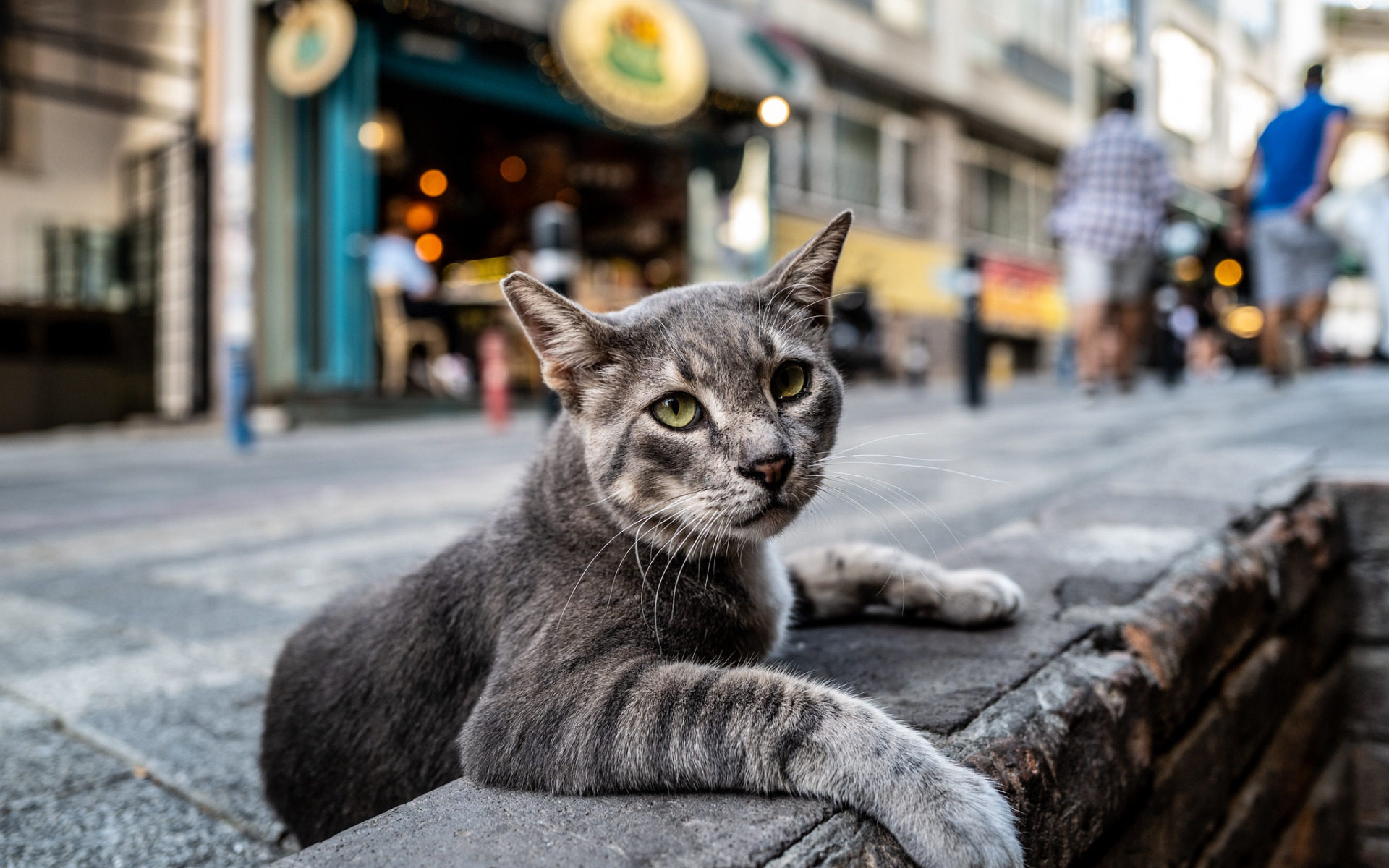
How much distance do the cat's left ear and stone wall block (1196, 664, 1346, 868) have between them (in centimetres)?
146

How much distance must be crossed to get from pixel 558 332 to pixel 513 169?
11.8m

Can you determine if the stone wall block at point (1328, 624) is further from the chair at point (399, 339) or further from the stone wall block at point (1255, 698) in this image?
the chair at point (399, 339)

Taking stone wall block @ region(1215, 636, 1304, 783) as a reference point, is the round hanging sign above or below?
above

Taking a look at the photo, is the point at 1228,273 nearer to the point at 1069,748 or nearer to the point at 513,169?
the point at 513,169

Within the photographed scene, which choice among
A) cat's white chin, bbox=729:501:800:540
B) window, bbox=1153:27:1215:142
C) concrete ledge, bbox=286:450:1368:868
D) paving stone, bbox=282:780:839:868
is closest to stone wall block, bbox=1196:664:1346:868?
concrete ledge, bbox=286:450:1368:868

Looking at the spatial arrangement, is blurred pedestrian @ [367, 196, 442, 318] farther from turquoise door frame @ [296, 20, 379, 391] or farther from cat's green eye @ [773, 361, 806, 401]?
cat's green eye @ [773, 361, 806, 401]

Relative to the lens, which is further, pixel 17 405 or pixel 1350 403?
pixel 17 405

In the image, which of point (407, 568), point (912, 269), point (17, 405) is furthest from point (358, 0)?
point (912, 269)

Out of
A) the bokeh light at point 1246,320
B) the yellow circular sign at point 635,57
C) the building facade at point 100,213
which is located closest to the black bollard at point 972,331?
the yellow circular sign at point 635,57

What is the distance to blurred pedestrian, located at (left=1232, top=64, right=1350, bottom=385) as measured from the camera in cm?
723

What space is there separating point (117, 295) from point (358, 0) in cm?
455

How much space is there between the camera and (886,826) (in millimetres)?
1142

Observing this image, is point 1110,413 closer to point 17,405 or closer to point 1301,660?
point 1301,660

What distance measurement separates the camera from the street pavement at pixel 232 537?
5.38 feet
